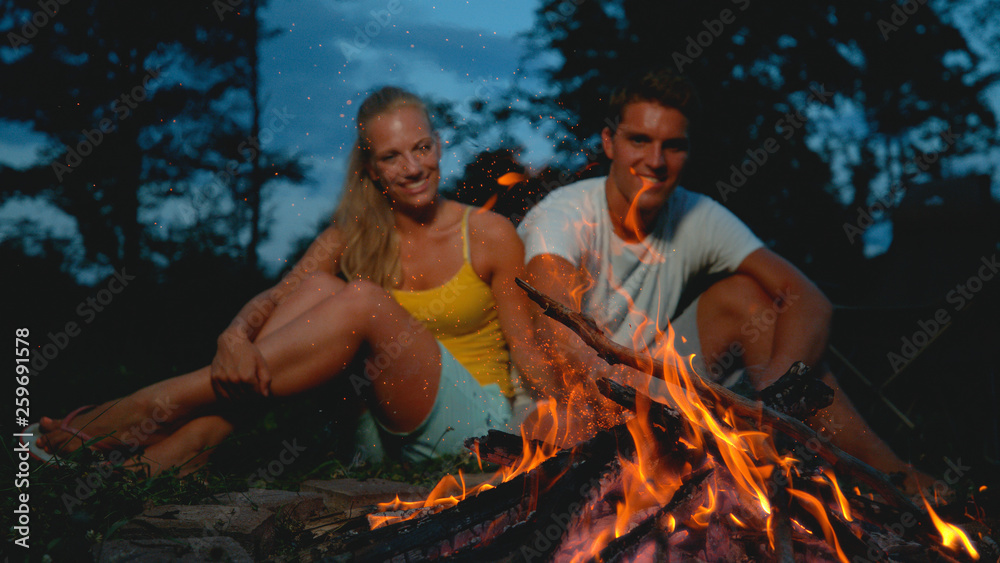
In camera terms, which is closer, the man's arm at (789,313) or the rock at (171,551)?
the rock at (171,551)

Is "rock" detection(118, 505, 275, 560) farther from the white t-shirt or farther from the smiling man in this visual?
the white t-shirt

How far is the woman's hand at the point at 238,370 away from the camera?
222cm

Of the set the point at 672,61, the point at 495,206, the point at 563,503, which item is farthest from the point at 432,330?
the point at 672,61

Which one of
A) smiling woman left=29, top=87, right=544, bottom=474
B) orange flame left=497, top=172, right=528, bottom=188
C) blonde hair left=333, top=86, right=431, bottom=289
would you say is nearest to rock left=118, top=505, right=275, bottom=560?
smiling woman left=29, top=87, right=544, bottom=474

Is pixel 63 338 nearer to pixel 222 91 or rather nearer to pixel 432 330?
pixel 222 91

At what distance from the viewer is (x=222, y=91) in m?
7.07
